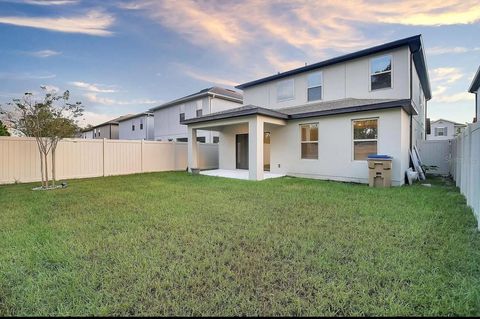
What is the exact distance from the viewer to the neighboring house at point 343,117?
8.84 metres

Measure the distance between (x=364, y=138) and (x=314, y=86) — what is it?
168 inches

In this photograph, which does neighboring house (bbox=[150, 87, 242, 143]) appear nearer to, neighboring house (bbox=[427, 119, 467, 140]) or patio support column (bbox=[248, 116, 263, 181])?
patio support column (bbox=[248, 116, 263, 181])

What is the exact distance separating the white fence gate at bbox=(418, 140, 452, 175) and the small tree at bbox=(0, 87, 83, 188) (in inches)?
695

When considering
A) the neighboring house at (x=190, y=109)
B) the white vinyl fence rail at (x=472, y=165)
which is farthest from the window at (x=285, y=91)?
the white vinyl fence rail at (x=472, y=165)

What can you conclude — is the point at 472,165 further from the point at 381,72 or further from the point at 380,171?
the point at 381,72

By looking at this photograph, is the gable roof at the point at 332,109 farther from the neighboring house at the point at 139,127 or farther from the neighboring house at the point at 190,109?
the neighboring house at the point at 139,127

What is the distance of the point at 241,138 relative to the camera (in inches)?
563

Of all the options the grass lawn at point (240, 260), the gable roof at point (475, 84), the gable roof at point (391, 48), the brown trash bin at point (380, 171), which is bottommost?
the grass lawn at point (240, 260)

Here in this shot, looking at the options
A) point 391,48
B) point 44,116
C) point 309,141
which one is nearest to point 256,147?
point 309,141

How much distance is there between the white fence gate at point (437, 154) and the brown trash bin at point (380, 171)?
6.94 m

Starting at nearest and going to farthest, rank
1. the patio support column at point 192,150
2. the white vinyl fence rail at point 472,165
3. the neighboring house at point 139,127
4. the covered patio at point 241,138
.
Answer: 1. the white vinyl fence rail at point 472,165
2. the covered patio at point 241,138
3. the patio support column at point 192,150
4. the neighboring house at point 139,127

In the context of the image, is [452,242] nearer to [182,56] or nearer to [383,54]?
[383,54]

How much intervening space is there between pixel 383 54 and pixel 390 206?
7607 mm

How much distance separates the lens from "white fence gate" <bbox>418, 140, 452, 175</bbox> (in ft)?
41.1
